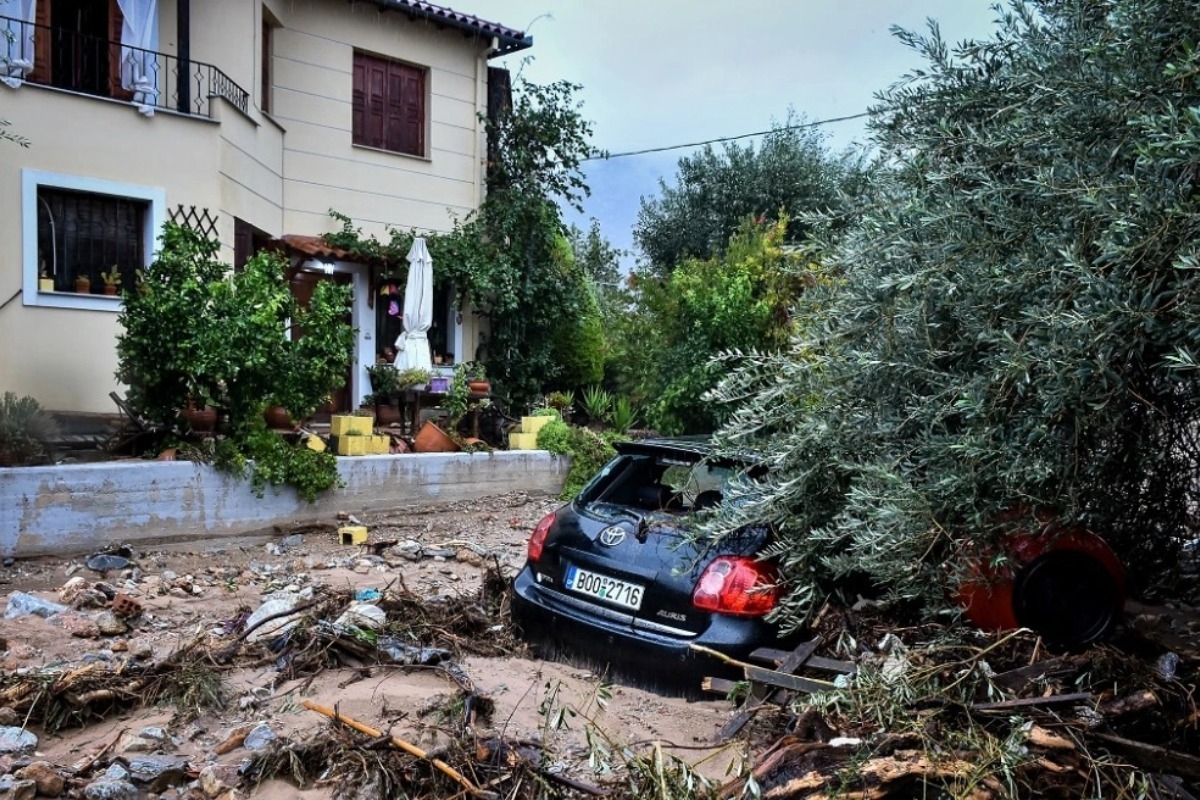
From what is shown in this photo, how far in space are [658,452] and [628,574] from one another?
2.77ft

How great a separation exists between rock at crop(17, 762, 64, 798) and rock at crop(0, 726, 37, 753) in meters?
0.41

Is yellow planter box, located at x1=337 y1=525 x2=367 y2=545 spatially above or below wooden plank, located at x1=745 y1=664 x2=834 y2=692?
below

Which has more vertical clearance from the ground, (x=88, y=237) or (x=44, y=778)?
(x=88, y=237)

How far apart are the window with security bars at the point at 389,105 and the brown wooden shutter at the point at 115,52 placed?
3.84m

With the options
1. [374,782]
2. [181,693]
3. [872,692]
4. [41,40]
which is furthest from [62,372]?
[872,692]

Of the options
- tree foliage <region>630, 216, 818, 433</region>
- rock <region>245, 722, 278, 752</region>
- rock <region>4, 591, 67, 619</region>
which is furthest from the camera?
tree foliage <region>630, 216, 818, 433</region>

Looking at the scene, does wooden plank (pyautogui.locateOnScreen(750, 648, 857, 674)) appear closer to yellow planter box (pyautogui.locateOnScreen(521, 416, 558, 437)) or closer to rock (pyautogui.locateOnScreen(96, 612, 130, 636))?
rock (pyautogui.locateOnScreen(96, 612, 130, 636))

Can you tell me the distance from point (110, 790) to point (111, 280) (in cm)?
924

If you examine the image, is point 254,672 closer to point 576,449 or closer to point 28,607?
Answer: point 28,607

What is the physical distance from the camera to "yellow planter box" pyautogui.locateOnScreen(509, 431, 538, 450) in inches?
514

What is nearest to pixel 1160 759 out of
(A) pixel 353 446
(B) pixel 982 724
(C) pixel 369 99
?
(B) pixel 982 724

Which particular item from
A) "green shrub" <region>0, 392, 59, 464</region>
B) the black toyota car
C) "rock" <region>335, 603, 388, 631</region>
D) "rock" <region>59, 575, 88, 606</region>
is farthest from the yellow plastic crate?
the black toyota car

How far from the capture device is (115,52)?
39.3ft

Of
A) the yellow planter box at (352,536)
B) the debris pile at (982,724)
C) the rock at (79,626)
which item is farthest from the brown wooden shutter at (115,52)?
the debris pile at (982,724)
